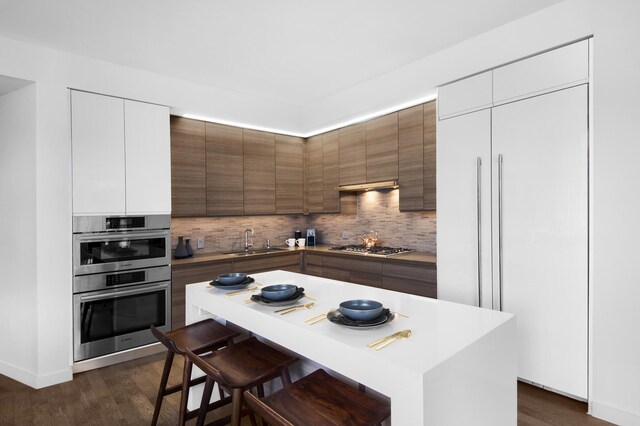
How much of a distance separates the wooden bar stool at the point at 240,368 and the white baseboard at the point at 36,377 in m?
1.92

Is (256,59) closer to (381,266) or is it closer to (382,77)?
(382,77)

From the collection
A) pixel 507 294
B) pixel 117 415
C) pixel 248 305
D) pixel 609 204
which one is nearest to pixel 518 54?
pixel 609 204

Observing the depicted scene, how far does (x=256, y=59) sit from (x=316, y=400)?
2975 millimetres

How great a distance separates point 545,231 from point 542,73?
117 centimetres

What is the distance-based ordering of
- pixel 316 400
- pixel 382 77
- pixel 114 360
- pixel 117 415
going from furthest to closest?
pixel 382 77 < pixel 114 360 < pixel 117 415 < pixel 316 400

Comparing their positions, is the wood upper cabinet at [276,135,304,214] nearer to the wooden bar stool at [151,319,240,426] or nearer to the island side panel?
the wooden bar stool at [151,319,240,426]

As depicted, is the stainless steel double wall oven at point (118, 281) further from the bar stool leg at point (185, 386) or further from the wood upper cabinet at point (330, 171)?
the wood upper cabinet at point (330, 171)

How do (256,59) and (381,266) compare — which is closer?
(256,59)

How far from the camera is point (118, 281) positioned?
3.38 metres

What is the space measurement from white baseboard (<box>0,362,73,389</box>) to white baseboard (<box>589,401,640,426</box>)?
406 cm

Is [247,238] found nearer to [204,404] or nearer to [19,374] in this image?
[19,374]

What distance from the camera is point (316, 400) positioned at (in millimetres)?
1438

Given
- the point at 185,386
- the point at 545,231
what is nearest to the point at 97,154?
the point at 185,386

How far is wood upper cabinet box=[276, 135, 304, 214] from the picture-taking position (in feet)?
16.0
